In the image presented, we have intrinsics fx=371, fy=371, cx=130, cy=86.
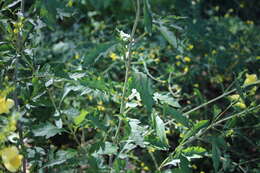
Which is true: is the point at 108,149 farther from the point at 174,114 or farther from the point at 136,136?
the point at 174,114

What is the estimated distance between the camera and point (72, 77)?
1520mm

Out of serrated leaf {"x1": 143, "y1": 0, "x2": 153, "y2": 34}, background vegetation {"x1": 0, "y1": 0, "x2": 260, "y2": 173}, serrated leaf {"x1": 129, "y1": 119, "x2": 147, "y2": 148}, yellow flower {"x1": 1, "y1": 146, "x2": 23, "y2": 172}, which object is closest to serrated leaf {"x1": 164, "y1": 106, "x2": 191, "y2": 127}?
background vegetation {"x1": 0, "y1": 0, "x2": 260, "y2": 173}

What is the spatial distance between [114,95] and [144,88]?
1.85 feet

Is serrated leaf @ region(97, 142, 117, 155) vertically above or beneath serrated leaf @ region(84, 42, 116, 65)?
beneath

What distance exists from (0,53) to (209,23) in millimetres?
2518

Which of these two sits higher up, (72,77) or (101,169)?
(72,77)

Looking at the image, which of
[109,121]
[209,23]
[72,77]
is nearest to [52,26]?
[72,77]

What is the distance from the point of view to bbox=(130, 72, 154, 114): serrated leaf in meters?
1.26

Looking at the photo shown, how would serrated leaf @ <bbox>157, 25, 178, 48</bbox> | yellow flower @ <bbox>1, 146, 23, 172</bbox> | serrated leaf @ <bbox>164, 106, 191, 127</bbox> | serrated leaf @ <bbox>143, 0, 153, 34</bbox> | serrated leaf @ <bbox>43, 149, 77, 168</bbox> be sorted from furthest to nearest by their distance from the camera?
serrated leaf @ <bbox>43, 149, 77, 168</bbox>, serrated leaf @ <bbox>164, 106, 191, 127</bbox>, serrated leaf @ <bbox>157, 25, 178, 48</bbox>, serrated leaf @ <bbox>143, 0, 153, 34</bbox>, yellow flower @ <bbox>1, 146, 23, 172</bbox>

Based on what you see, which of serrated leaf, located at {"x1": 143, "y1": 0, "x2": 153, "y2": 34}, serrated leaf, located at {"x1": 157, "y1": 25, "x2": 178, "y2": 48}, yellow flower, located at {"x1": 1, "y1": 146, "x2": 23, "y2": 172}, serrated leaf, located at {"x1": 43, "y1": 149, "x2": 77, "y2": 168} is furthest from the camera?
serrated leaf, located at {"x1": 43, "y1": 149, "x2": 77, "y2": 168}

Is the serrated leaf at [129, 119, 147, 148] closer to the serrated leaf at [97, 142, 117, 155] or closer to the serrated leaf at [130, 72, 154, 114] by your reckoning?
the serrated leaf at [97, 142, 117, 155]

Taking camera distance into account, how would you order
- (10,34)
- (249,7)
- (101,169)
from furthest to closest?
(249,7)
(101,169)
(10,34)

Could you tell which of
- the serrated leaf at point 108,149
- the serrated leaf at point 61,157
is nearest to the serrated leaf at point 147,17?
the serrated leaf at point 108,149

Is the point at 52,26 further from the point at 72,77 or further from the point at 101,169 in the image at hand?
the point at 101,169
